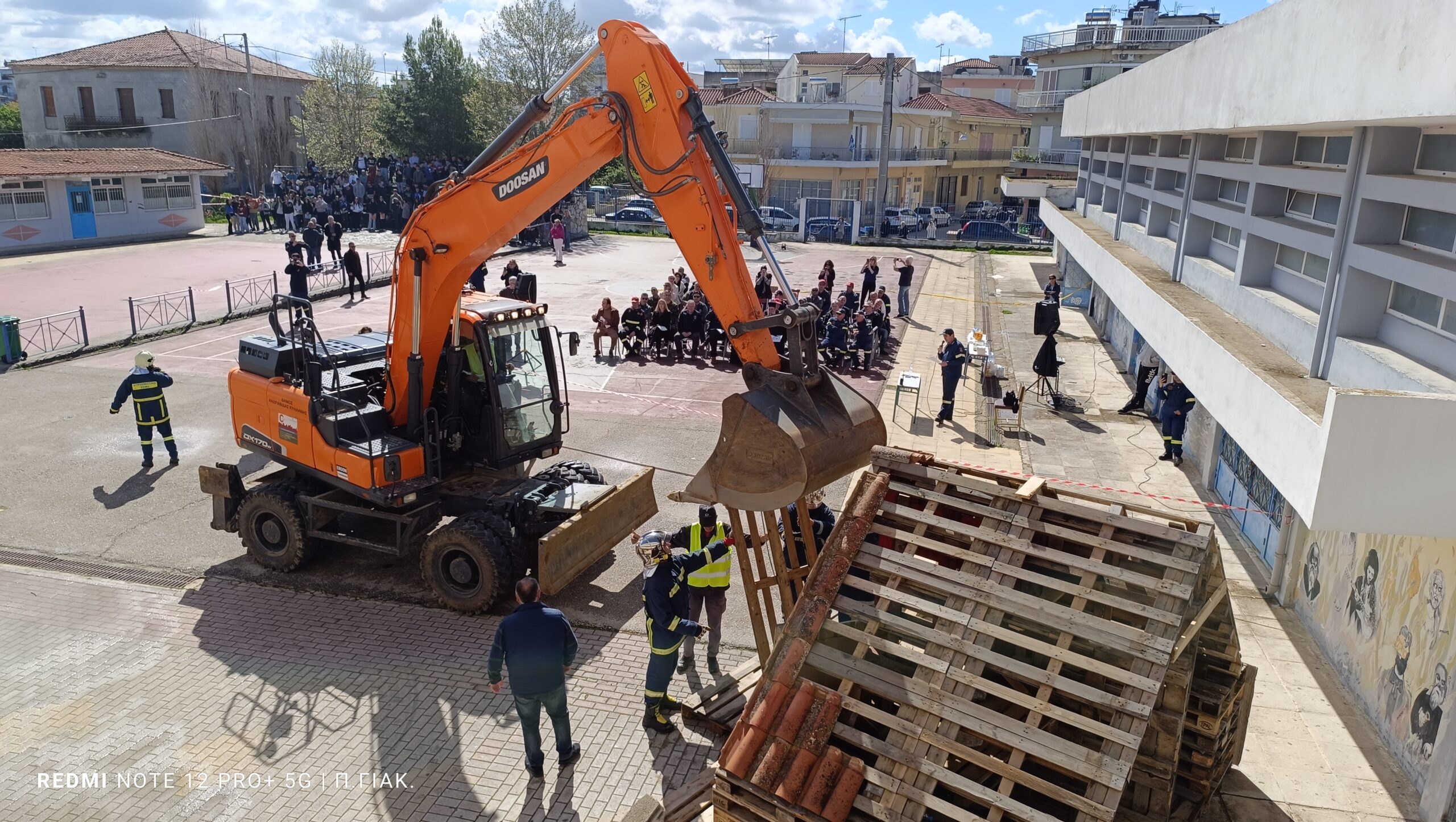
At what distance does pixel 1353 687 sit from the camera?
8094mm

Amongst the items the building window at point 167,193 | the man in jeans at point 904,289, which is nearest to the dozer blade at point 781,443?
the man in jeans at point 904,289

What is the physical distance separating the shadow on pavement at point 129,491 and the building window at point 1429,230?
46.2 feet

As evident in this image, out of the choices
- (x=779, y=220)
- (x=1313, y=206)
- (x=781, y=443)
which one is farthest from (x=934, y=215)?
(x=781, y=443)

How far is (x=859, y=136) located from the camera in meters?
53.4

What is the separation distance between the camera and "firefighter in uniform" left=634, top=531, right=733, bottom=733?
283 inches

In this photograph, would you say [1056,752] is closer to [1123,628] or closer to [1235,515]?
[1123,628]

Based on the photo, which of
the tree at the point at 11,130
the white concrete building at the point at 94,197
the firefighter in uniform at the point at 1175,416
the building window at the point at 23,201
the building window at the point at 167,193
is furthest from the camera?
the tree at the point at 11,130

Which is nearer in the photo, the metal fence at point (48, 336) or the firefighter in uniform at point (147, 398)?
the firefighter in uniform at point (147, 398)

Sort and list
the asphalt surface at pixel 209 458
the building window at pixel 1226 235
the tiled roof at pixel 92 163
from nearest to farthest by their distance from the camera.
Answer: the asphalt surface at pixel 209 458 → the building window at pixel 1226 235 → the tiled roof at pixel 92 163

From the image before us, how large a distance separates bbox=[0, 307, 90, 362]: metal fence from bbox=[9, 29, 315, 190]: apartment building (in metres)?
29.4

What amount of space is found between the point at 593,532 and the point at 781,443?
3819 mm

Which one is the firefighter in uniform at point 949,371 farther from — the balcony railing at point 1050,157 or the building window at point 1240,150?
the balcony railing at point 1050,157

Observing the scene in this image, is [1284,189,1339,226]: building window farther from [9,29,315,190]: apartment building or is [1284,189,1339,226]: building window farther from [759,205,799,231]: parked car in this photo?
[9,29,315,190]: apartment building

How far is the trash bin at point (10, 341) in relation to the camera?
698 inches
